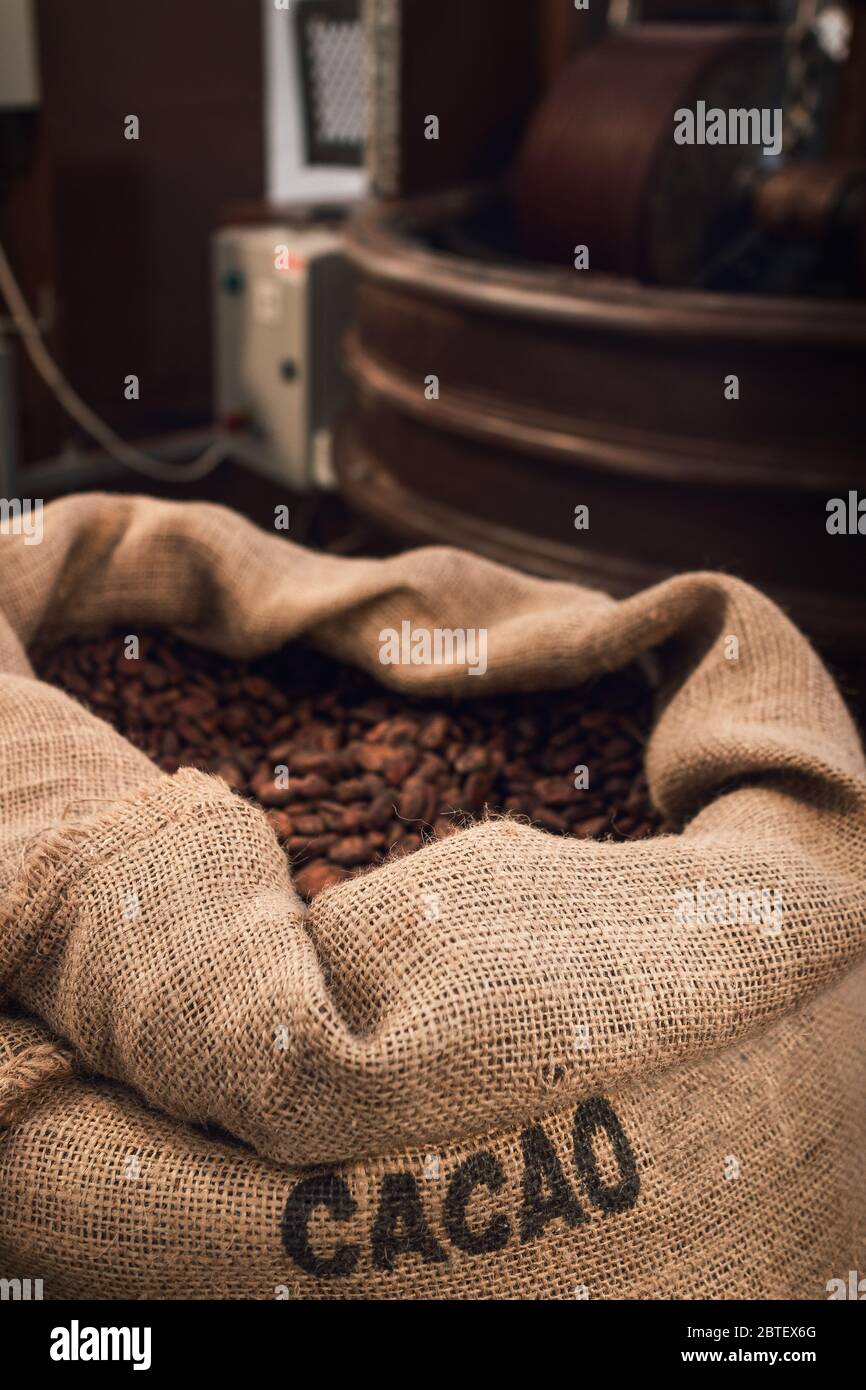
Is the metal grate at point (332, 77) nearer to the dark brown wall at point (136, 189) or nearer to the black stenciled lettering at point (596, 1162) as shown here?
the dark brown wall at point (136, 189)

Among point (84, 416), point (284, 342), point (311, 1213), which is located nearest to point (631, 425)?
point (284, 342)

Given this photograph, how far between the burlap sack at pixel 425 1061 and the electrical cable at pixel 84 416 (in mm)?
2891

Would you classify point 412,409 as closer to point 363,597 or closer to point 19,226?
point 363,597

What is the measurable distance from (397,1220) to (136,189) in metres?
3.68

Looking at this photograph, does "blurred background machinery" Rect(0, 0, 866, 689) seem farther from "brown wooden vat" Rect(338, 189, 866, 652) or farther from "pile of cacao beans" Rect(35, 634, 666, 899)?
"pile of cacao beans" Rect(35, 634, 666, 899)

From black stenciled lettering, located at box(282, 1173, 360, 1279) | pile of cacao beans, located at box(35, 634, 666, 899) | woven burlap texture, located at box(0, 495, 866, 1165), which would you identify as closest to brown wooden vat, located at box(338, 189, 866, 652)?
pile of cacao beans, located at box(35, 634, 666, 899)

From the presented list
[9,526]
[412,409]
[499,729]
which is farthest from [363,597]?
[412,409]

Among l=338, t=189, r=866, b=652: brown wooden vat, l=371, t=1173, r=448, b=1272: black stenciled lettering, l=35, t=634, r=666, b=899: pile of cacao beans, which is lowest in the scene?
l=371, t=1173, r=448, b=1272: black stenciled lettering

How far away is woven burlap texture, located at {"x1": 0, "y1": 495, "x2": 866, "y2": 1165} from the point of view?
818 millimetres

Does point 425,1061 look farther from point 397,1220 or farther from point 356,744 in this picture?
point 356,744

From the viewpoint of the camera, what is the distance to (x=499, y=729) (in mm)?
1380

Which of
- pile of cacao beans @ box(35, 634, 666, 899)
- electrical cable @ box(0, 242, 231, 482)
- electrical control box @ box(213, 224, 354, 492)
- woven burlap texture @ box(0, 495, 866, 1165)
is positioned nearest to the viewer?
woven burlap texture @ box(0, 495, 866, 1165)

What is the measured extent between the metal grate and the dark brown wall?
0.92 feet

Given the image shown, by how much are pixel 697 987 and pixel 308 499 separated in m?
2.81
